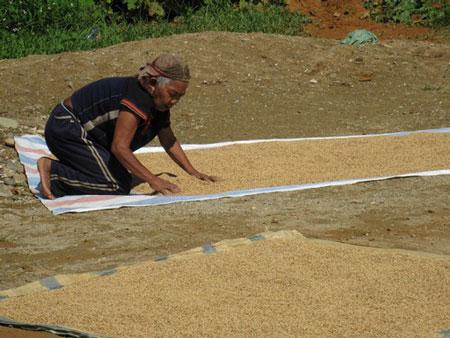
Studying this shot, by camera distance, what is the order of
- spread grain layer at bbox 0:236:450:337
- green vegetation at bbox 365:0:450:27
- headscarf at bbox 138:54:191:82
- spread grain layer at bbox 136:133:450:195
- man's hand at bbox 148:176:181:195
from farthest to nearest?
1. green vegetation at bbox 365:0:450:27
2. spread grain layer at bbox 136:133:450:195
3. man's hand at bbox 148:176:181:195
4. headscarf at bbox 138:54:191:82
5. spread grain layer at bbox 0:236:450:337

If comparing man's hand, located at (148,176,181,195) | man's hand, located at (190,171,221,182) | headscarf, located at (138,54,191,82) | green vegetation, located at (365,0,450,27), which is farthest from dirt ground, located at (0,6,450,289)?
green vegetation, located at (365,0,450,27)

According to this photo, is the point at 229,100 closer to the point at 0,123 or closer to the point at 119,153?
the point at 0,123

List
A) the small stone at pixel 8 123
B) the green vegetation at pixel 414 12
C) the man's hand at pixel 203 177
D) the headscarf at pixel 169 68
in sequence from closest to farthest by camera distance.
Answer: the headscarf at pixel 169 68 → the man's hand at pixel 203 177 → the small stone at pixel 8 123 → the green vegetation at pixel 414 12

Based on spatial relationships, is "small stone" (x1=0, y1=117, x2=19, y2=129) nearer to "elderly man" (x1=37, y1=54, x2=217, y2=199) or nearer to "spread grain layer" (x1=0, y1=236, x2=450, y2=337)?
"elderly man" (x1=37, y1=54, x2=217, y2=199)

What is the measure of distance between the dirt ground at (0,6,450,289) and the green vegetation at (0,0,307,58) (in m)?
0.79

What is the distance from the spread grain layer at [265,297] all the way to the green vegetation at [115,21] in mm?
6440

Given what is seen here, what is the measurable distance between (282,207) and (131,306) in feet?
6.14

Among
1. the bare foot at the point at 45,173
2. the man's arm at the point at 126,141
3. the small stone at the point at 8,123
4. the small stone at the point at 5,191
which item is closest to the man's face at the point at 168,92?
the man's arm at the point at 126,141

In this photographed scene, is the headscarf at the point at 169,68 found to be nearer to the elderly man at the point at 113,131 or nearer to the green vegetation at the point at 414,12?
the elderly man at the point at 113,131

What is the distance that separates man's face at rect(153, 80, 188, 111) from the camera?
5.80m

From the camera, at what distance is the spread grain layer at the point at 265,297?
388cm

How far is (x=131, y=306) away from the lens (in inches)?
162

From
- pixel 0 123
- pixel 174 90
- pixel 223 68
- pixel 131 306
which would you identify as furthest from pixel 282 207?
pixel 223 68

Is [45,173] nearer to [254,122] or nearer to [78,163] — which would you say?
[78,163]
